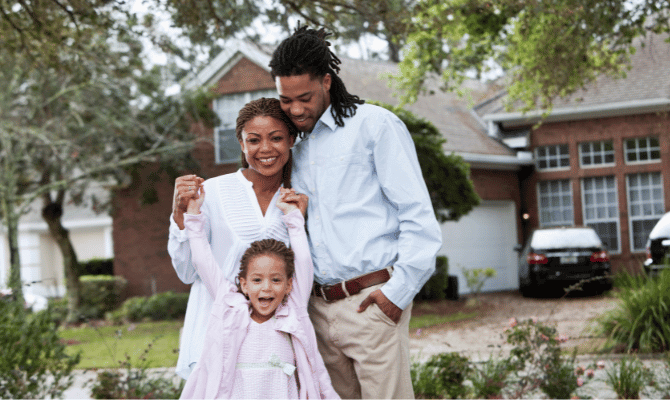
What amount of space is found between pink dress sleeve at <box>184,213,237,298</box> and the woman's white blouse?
5 centimetres

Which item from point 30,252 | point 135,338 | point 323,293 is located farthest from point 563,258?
point 30,252

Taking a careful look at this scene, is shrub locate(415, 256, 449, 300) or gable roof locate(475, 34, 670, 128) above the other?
gable roof locate(475, 34, 670, 128)

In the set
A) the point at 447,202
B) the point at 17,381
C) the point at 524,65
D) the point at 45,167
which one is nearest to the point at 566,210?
the point at 447,202

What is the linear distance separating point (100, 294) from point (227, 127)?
491cm

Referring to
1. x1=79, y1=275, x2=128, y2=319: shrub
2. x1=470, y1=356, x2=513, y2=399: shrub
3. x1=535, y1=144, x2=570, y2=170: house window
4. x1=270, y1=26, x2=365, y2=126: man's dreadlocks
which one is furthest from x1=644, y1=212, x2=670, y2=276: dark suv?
x1=79, y1=275, x2=128, y2=319: shrub

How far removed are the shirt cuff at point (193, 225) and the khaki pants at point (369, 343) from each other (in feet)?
1.95

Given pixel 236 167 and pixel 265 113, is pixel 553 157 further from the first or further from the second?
pixel 265 113

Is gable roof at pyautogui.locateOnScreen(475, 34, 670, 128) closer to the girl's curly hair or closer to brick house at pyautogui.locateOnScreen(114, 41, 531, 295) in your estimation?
brick house at pyautogui.locateOnScreen(114, 41, 531, 295)

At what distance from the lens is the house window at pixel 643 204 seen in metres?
16.9

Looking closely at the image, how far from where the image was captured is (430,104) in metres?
19.9

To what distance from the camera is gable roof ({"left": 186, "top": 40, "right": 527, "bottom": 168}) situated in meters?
16.2

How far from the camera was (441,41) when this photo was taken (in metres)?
9.61

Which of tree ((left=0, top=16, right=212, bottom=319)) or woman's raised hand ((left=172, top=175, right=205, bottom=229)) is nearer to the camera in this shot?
woman's raised hand ((left=172, top=175, right=205, bottom=229))

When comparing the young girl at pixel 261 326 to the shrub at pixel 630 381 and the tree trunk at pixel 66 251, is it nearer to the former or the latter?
the shrub at pixel 630 381
